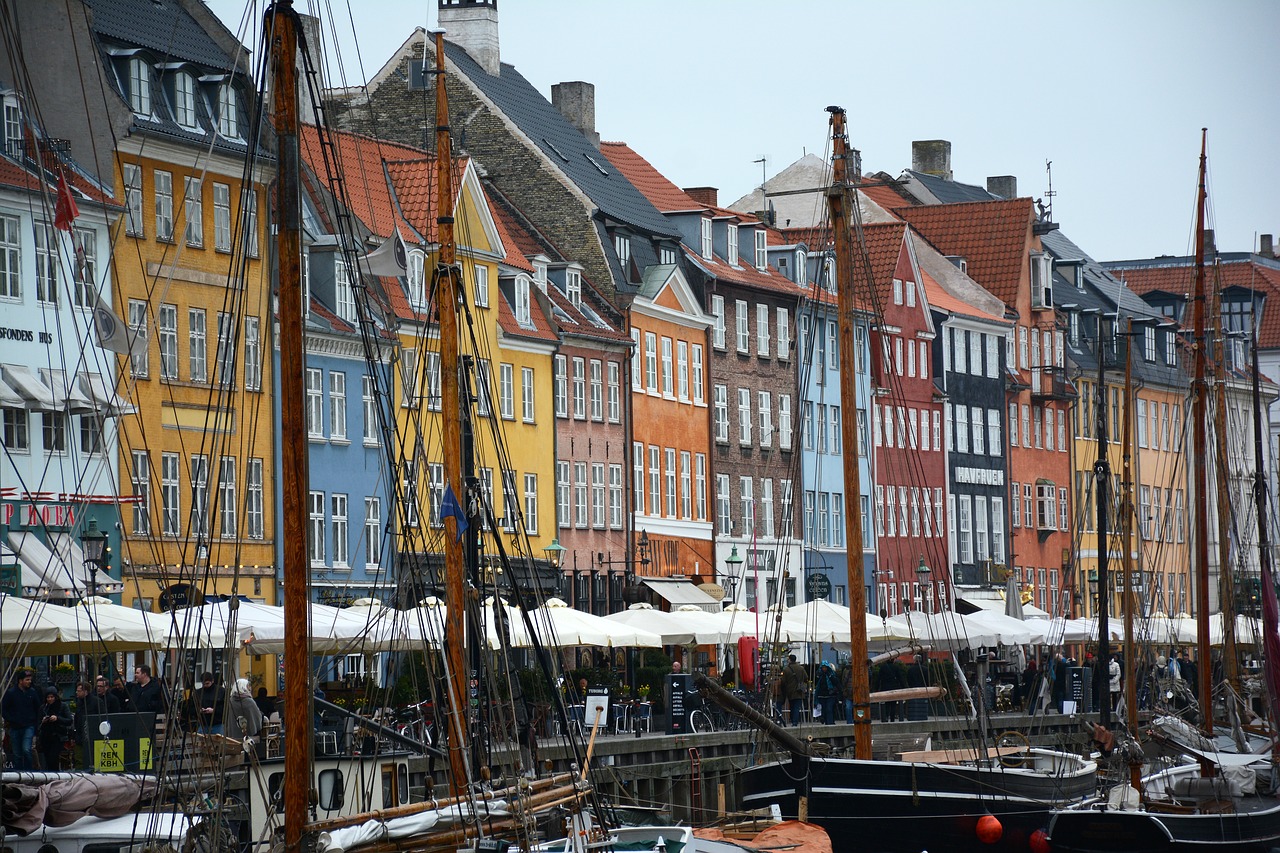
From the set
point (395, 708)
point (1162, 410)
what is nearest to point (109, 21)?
point (395, 708)

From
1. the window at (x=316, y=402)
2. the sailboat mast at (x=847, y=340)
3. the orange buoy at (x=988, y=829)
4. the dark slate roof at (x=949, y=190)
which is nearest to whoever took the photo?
the orange buoy at (x=988, y=829)

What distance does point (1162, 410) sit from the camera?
107m

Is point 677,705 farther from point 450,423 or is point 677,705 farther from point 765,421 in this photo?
point 765,421

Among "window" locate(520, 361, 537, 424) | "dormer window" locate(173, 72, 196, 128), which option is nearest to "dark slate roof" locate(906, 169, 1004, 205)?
"window" locate(520, 361, 537, 424)

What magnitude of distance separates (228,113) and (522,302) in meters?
13.2

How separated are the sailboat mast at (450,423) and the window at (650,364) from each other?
39797 millimetres

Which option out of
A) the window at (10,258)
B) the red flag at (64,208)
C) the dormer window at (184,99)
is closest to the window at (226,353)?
the red flag at (64,208)

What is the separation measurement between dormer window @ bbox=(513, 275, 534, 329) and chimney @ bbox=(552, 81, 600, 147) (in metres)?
15.4

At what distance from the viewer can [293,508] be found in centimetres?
1961

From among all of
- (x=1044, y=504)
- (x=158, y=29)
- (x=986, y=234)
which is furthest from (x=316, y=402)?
(x=1044, y=504)

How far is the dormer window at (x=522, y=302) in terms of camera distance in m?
64.0

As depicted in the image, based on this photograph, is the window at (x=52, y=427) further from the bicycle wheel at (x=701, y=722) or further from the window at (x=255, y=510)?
the bicycle wheel at (x=701, y=722)

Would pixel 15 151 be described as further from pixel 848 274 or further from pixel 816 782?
pixel 816 782

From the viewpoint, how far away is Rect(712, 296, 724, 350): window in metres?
75.8
